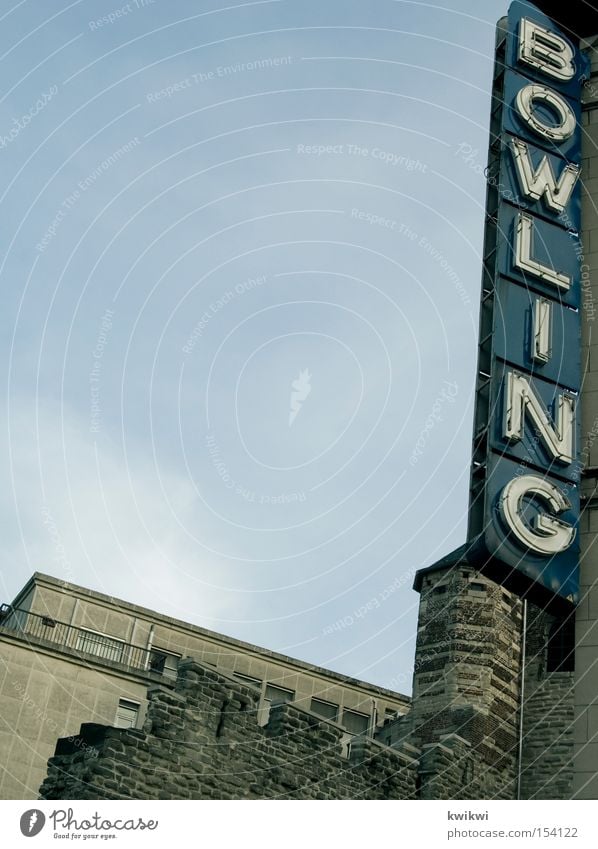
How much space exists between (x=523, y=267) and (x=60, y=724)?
59.0ft

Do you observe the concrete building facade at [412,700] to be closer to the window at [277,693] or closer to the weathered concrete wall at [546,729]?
the weathered concrete wall at [546,729]

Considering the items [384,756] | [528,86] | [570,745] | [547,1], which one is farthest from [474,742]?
[547,1]

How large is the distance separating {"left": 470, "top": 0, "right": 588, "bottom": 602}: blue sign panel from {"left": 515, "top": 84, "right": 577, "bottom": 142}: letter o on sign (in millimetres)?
29

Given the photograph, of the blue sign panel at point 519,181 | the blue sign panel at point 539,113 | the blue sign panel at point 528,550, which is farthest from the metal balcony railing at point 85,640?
the blue sign panel at point 539,113

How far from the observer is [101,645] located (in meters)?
37.5

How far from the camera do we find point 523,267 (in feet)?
74.7

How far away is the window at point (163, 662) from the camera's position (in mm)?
37844

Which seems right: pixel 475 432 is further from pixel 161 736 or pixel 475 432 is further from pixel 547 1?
pixel 547 1

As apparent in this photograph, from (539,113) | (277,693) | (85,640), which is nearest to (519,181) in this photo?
(539,113)

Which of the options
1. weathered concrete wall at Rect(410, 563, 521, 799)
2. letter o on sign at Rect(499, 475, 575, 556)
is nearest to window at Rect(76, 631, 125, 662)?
weathered concrete wall at Rect(410, 563, 521, 799)

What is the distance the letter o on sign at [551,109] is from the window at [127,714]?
19.2 m

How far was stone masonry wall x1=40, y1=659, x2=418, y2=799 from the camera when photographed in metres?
20.2

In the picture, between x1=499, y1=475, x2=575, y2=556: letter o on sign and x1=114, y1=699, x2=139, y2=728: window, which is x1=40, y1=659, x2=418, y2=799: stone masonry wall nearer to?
x1=499, y1=475, x2=575, y2=556: letter o on sign
